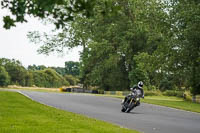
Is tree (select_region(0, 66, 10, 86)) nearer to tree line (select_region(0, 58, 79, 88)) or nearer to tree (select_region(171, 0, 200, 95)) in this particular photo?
tree line (select_region(0, 58, 79, 88))

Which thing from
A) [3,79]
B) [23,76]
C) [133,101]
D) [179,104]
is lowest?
[179,104]

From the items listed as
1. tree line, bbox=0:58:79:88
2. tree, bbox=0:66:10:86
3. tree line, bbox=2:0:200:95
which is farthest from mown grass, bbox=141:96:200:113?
tree line, bbox=0:58:79:88

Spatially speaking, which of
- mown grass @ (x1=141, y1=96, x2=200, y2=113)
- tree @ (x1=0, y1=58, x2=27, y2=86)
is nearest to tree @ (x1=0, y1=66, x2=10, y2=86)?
tree @ (x1=0, y1=58, x2=27, y2=86)

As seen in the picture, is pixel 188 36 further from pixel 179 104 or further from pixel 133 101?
pixel 133 101

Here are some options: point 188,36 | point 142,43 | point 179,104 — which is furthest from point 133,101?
point 142,43

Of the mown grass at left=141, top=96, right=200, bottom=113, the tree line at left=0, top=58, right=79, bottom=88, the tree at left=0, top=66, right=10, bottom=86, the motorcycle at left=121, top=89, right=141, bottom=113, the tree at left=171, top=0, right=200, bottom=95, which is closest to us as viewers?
the motorcycle at left=121, top=89, right=141, bottom=113

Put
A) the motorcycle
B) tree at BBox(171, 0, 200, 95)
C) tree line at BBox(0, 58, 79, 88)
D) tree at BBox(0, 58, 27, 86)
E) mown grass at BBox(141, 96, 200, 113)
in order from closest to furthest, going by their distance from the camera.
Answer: the motorcycle < mown grass at BBox(141, 96, 200, 113) < tree at BBox(171, 0, 200, 95) < tree line at BBox(0, 58, 79, 88) < tree at BBox(0, 58, 27, 86)

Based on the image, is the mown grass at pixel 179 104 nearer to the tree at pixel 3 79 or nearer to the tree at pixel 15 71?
the tree at pixel 3 79

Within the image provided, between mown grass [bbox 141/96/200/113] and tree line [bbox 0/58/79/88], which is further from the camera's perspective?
tree line [bbox 0/58/79/88]

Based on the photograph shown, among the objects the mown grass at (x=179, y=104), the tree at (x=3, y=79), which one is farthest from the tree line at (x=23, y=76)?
the mown grass at (x=179, y=104)

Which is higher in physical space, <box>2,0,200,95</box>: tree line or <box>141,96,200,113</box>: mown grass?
<box>2,0,200,95</box>: tree line

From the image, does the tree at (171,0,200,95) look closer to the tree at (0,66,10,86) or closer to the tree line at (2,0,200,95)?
the tree line at (2,0,200,95)

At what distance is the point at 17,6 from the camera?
160 inches

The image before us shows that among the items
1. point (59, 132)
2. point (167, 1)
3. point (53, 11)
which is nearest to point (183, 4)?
point (167, 1)
